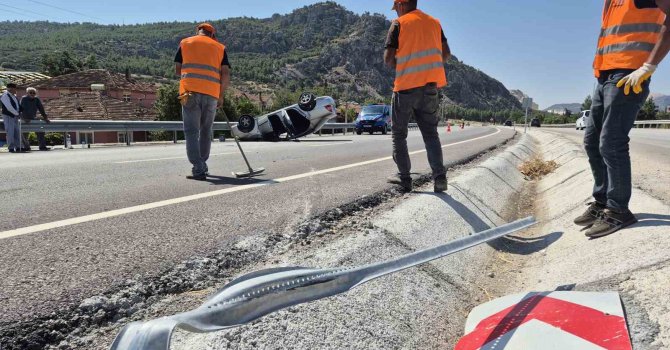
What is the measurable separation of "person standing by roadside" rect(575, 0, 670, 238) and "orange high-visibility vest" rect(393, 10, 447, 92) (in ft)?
5.08

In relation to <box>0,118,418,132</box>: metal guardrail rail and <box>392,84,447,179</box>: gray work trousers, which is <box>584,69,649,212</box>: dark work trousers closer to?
<box>392,84,447,179</box>: gray work trousers

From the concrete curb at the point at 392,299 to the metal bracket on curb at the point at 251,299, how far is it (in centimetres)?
30

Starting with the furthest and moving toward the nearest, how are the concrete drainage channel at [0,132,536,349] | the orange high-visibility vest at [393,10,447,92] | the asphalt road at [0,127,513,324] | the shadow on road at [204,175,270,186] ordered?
the shadow on road at [204,175,270,186] < the orange high-visibility vest at [393,10,447,92] < the asphalt road at [0,127,513,324] < the concrete drainage channel at [0,132,536,349]

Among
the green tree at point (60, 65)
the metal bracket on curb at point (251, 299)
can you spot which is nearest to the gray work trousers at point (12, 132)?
the metal bracket on curb at point (251, 299)

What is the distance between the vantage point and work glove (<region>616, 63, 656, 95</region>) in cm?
266

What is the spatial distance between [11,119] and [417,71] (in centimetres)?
1098

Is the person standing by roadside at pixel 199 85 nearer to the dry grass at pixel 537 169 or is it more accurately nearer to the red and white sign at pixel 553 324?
the red and white sign at pixel 553 324

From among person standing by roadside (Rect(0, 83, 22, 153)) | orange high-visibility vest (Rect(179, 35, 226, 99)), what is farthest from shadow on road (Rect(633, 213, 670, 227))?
person standing by roadside (Rect(0, 83, 22, 153))

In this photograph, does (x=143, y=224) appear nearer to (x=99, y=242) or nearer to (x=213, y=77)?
(x=99, y=242)

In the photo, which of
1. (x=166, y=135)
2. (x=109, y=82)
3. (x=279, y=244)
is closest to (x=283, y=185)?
(x=279, y=244)

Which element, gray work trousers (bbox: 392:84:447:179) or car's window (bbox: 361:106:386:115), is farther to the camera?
car's window (bbox: 361:106:386:115)

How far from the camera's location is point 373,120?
24.9 meters

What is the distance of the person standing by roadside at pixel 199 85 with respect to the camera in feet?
18.6

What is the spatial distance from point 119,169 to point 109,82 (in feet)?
213
